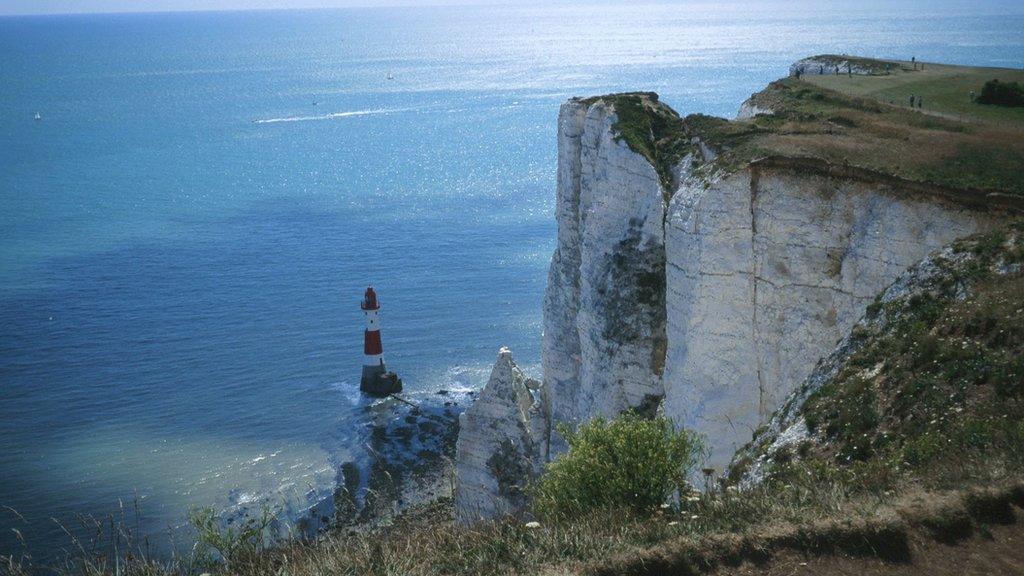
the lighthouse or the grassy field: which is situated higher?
the grassy field

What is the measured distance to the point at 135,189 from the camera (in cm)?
9431

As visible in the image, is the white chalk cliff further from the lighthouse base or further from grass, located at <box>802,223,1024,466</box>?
the lighthouse base

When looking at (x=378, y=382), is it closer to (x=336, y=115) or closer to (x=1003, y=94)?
(x=1003, y=94)

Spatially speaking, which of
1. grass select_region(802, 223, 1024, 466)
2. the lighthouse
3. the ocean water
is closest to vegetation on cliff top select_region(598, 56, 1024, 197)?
grass select_region(802, 223, 1024, 466)

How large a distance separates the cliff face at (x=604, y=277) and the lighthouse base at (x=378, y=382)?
15202 mm

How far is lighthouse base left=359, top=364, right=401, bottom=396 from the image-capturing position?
4725cm

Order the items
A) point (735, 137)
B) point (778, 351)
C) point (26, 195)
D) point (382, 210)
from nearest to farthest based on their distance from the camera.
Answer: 1. point (778, 351)
2. point (735, 137)
3. point (382, 210)
4. point (26, 195)

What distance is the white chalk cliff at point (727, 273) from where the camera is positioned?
24.6 m

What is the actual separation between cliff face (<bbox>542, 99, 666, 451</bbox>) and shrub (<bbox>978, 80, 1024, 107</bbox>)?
14.0m

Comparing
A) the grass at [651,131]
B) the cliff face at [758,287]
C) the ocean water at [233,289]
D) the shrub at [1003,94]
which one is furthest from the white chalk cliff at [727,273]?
the ocean water at [233,289]

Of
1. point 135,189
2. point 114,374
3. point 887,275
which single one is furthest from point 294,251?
point 887,275

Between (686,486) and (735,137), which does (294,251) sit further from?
(686,486)

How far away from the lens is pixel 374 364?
47625mm

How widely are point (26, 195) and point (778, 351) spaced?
281ft
